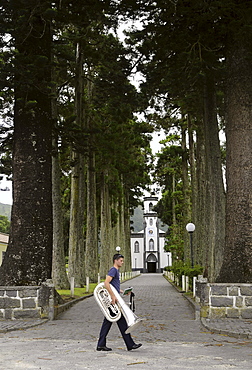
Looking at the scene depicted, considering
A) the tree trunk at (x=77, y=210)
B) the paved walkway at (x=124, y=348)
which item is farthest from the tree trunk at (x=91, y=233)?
the paved walkway at (x=124, y=348)

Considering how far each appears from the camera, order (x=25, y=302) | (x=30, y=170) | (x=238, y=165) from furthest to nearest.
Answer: (x=30, y=170) < (x=238, y=165) < (x=25, y=302)

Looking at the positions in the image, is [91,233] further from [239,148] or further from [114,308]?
[114,308]

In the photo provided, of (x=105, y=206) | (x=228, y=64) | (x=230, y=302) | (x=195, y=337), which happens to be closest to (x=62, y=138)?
(x=228, y=64)

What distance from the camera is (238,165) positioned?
12742 millimetres

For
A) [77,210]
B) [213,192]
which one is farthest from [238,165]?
[77,210]

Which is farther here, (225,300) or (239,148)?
(239,148)

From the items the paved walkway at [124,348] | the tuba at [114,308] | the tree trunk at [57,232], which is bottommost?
the paved walkway at [124,348]

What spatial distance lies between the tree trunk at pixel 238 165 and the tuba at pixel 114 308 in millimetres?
5470

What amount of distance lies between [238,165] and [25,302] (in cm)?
646

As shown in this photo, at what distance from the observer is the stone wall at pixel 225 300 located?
37.0ft

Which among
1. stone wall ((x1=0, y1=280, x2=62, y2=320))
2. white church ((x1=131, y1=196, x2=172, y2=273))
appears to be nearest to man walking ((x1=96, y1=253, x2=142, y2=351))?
stone wall ((x1=0, y1=280, x2=62, y2=320))

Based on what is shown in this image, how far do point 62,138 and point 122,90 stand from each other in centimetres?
390

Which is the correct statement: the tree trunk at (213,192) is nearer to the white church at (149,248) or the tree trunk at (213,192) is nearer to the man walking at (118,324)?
the man walking at (118,324)

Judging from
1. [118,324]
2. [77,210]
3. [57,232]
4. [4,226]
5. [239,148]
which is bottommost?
[118,324]
